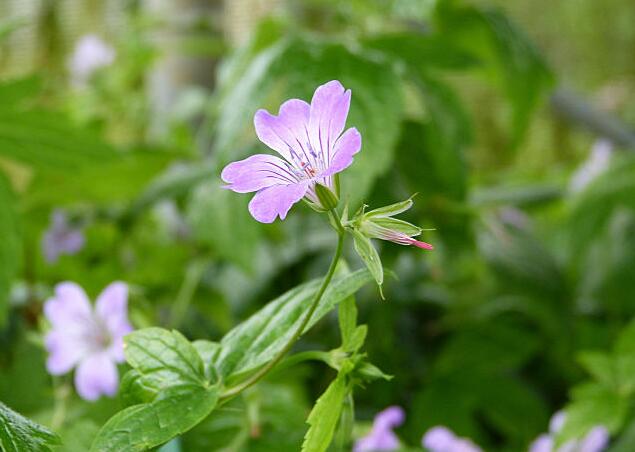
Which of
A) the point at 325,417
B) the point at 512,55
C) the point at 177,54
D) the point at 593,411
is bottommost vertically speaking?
the point at 593,411

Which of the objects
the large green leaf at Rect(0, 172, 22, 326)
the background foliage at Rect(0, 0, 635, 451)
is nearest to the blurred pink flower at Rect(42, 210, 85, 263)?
the background foliage at Rect(0, 0, 635, 451)

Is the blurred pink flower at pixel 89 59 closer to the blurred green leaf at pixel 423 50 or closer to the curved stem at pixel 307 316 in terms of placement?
the blurred green leaf at pixel 423 50

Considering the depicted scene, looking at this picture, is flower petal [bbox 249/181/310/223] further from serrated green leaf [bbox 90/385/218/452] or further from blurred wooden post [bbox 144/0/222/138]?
blurred wooden post [bbox 144/0/222/138]

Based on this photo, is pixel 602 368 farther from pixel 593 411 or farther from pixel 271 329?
pixel 271 329

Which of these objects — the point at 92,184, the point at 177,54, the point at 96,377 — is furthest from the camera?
the point at 177,54

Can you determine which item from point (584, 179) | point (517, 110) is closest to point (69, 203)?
point (517, 110)

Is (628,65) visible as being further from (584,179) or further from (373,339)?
(373,339)

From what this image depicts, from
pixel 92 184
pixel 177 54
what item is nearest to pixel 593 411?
pixel 92 184
